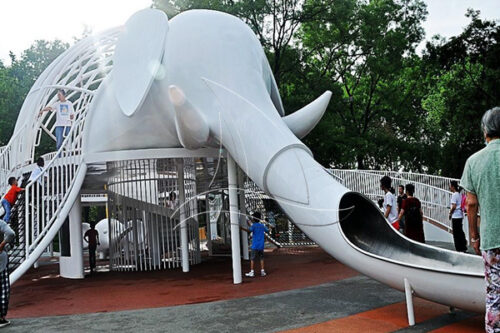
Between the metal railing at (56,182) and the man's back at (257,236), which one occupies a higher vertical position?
the metal railing at (56,182)

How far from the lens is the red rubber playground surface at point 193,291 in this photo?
24.9 ft

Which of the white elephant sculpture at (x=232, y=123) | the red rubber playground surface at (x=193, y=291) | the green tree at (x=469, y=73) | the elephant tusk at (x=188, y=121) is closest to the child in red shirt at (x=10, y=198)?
the white elephant sculpture at (x=232, y=123)

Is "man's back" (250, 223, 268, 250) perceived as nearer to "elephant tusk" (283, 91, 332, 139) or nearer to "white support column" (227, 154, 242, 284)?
"white support column" (227, 154, 242, 284)

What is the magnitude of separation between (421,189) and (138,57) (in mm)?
13881

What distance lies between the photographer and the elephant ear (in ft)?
38.2

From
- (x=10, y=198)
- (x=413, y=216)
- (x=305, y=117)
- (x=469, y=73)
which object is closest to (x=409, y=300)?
(x=413, y=216)

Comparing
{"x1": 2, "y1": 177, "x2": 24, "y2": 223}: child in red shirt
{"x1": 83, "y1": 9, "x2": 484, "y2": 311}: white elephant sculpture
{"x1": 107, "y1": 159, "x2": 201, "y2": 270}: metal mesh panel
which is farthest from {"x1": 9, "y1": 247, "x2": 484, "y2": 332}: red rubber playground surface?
{"x1": 2, "y1": 177, "x2": 24, "y2": 223}: child in red shirt

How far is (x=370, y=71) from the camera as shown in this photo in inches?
1141

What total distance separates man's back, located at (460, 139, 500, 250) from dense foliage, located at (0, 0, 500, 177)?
19363 millimetres

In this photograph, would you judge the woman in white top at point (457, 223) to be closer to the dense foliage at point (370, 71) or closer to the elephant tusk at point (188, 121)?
the elephant tusk at point (188, 121)

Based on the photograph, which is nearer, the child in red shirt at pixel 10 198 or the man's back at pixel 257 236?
the child in red shirt at pixel 10 198

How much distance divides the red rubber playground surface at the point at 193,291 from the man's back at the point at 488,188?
2.95 metres

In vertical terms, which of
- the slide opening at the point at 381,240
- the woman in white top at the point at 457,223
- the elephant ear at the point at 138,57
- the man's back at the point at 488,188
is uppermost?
the elephant ear at the point at 138,57

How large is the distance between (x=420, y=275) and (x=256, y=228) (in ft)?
19.6
